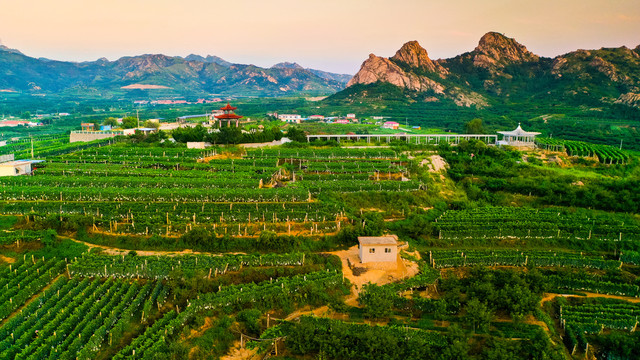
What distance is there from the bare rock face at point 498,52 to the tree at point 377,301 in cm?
13344

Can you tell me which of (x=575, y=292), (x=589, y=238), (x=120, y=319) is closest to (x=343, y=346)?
(x=120, y=319)

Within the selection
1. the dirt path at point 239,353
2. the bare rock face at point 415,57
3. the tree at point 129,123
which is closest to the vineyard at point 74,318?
the dirt path at point 239,353

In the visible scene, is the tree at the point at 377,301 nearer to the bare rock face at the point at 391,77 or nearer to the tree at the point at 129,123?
the tree at the point at 129,123

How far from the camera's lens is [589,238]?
31.4 meters

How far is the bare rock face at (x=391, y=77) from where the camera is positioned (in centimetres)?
12694

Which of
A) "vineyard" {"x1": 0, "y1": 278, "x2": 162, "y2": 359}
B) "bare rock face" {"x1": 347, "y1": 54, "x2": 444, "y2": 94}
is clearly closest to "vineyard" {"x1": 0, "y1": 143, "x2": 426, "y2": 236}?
"vineyard" {"x1": 0, "y1": 278, "x2": 162, "y2": 359}

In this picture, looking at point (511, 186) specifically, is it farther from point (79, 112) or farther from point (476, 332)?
point (79, 112)

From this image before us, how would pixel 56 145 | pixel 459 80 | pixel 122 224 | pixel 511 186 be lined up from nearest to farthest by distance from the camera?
pixel 122 224 < pixel 511 186 < pixel 56 145 < pixel 459 80

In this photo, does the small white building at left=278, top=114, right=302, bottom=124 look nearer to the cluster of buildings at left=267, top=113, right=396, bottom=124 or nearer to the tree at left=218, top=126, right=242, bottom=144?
the cluster of buildings at left=267, top=113, right=396, bottom=124

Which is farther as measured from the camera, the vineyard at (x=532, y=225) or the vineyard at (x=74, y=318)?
the vineyard at (x=532, y=225)

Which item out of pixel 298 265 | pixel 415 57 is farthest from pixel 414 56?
pixel 298 265

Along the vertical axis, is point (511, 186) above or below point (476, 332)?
above

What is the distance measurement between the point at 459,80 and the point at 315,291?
128189 mm

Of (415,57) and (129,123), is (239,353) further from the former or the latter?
(415,57)
